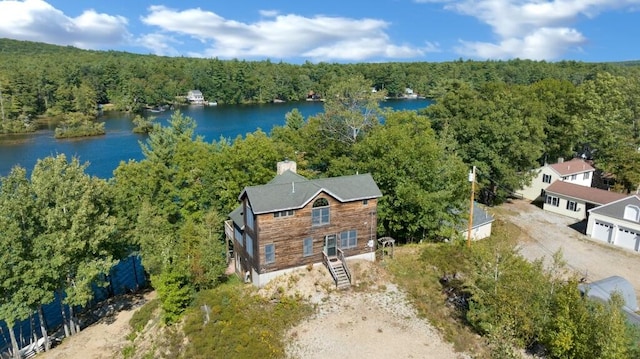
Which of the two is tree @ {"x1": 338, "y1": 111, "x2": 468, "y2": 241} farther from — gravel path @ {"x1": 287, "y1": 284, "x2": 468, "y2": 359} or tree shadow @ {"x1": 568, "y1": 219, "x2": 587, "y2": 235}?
tree shadow @ {"x1": 568, "y1": 219, "x2": 587, "y2": 235}

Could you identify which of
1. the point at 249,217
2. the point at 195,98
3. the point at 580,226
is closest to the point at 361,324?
the point at 249,217

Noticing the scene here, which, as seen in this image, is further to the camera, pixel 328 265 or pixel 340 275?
pixel 328 265

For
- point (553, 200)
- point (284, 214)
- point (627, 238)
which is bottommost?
point (627, 238)

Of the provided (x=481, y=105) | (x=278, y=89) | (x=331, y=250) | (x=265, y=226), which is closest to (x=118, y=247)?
(x=265, y=226)

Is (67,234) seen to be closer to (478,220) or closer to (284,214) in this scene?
(284,214)

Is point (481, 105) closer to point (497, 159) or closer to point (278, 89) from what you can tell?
point (497, 159)

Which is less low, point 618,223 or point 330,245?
point 330,245
